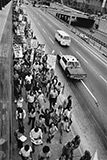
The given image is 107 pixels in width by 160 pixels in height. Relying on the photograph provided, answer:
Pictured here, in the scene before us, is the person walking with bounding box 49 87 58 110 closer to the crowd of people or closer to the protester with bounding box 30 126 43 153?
the crowd of people

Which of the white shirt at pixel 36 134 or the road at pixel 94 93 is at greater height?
the white shirt at pixel 36 134

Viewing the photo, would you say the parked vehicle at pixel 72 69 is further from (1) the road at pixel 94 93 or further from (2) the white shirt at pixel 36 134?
(2) the white shirt at pixel 36 134

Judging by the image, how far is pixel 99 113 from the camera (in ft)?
39.7

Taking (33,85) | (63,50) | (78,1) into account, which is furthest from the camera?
(78,1)

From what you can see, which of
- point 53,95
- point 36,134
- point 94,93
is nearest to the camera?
point 36,134

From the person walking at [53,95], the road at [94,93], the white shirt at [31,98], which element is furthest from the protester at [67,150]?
the person walking at [53,95]

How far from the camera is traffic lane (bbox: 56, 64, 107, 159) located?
30.5 feet

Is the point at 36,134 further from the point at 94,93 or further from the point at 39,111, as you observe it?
the point at 94,93

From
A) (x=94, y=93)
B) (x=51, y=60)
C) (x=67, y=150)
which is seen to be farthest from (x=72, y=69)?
(x=67, y=150)

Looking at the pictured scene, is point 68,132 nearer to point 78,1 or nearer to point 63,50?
point 63,50

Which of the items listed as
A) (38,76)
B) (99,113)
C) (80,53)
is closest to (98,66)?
(80,53)

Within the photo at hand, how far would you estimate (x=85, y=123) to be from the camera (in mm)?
10945

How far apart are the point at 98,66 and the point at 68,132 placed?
43.8 ft

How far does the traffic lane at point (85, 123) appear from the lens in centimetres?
930
